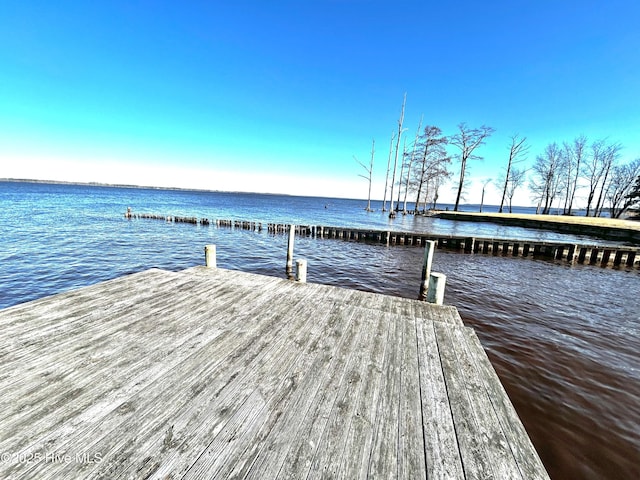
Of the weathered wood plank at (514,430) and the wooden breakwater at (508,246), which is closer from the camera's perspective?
the weathered wood plank at (514,430)

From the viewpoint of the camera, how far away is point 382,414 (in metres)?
2.53

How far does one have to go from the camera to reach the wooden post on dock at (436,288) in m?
5.45

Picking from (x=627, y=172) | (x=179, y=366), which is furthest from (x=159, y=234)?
(x=627, y=172)

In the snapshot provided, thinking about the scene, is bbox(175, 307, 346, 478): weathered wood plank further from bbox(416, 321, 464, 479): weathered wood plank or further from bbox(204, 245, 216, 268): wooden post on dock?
bbox(204, 245, 216, 268): wooden post on dock

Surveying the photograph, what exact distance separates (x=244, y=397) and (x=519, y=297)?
10.5m

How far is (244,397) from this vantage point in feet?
8.69

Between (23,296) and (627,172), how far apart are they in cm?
7249

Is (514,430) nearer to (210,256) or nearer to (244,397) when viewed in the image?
(244,397)

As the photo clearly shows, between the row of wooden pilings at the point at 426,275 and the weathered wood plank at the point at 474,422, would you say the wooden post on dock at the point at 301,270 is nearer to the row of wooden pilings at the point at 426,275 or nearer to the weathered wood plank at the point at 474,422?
the row of wooden pilings at the point at 426,275

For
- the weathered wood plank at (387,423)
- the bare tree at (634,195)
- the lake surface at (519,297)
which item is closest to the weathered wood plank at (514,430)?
the weathered wood plank at (387,423)

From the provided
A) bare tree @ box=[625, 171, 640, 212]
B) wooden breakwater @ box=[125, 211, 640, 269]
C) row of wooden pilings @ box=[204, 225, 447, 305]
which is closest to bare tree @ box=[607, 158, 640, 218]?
bare tree @ box=[625, 171, 640, 212]

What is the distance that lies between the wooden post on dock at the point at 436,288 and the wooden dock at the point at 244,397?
0.84 metres

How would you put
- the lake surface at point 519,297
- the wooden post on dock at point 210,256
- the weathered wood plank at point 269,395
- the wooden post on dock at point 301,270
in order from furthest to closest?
the wooden post on dock at point 210,256
the wooden post on dock at point 301,270
the lake surface at point 519,297
the weathered wood plank at point 269,395

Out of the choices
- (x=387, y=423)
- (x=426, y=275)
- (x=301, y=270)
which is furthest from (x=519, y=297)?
(x=387, y=423)
